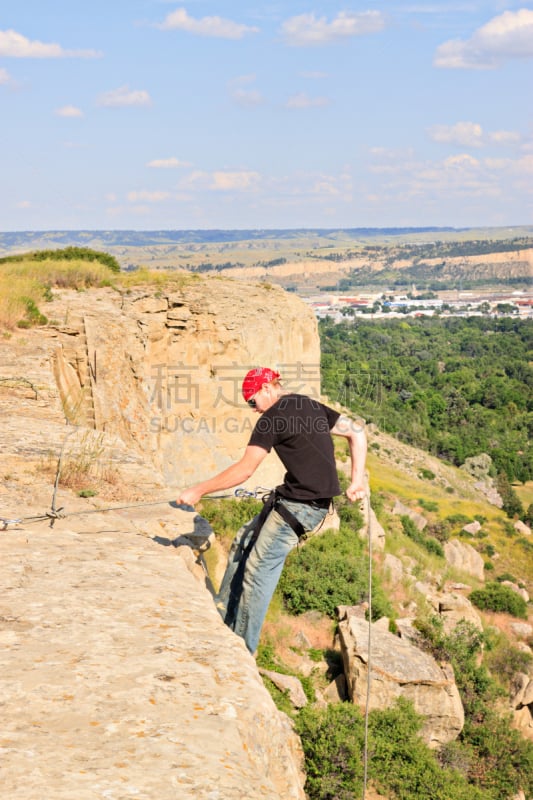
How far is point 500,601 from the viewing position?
23.1 m

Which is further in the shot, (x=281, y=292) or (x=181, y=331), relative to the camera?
(x=281, y=292)

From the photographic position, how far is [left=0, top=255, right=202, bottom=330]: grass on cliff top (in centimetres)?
1211

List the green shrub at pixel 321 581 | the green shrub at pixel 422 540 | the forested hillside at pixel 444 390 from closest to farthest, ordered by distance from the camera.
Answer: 1. the green shrub at pixel 321 581
2. the green shrub at pixel 422 540
3. the forested hillside at pixel 444 390

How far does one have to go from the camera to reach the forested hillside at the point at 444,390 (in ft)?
200

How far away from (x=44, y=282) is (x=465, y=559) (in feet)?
65.1

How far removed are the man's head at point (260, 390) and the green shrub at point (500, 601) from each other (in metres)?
20.1

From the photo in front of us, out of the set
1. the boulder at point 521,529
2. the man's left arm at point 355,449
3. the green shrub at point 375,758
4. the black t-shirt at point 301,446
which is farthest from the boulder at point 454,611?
the boulder at point 521,529

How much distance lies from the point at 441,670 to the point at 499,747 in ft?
5.99

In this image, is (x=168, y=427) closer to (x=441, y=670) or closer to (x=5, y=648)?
(x=441, y=670)

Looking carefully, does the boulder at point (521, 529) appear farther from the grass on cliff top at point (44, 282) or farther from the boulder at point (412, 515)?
the grass on cliff top at point (44, 282)

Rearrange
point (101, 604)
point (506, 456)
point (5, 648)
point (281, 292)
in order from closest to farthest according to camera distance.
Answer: point (5, 648) < point (101, 604) < point (281, 292) < point (506, 456)

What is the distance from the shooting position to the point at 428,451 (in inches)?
2394

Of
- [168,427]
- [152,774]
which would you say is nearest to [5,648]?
[152,774]

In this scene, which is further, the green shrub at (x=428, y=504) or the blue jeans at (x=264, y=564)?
the green shrub at (x=428, y=504)
